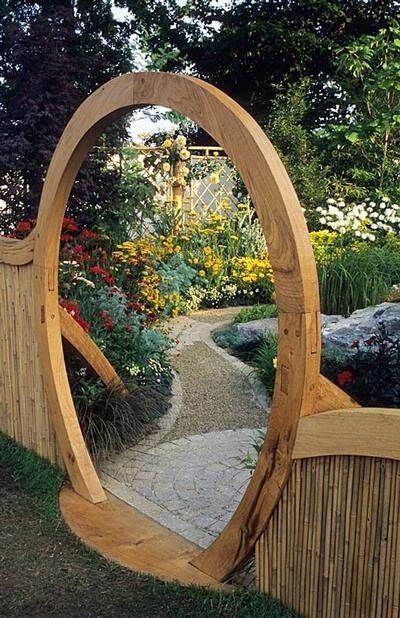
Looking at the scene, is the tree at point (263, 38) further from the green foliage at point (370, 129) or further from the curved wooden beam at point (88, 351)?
the curved wooden beam at point (88, 351)

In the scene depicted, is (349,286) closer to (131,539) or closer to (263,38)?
(131,539)

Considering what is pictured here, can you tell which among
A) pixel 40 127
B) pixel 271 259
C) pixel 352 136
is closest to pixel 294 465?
pixel 271 259

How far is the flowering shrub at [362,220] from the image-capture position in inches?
365

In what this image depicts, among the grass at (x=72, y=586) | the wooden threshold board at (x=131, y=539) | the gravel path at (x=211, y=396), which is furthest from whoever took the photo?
the gravel path at (x=211, y=396)

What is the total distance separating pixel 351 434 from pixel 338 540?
371 millimetres

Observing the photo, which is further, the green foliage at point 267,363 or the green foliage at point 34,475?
the green foliage at point 267,363

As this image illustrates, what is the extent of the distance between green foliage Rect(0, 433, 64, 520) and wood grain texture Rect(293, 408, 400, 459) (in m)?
1.73

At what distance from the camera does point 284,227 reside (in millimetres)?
2225

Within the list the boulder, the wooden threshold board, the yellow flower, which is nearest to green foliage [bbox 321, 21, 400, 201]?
the yellow flower

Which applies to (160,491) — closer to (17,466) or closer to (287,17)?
(17,466)

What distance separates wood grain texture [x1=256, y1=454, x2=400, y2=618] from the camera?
2.08 metres

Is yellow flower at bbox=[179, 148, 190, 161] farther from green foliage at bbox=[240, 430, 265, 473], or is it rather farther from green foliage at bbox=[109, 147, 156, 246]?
green foliage at bbox=[240, 430, 265, 473]

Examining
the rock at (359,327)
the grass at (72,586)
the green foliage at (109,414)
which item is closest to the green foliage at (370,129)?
the rock at (359,327)

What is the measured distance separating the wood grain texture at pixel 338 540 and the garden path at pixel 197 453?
915 millimetres
